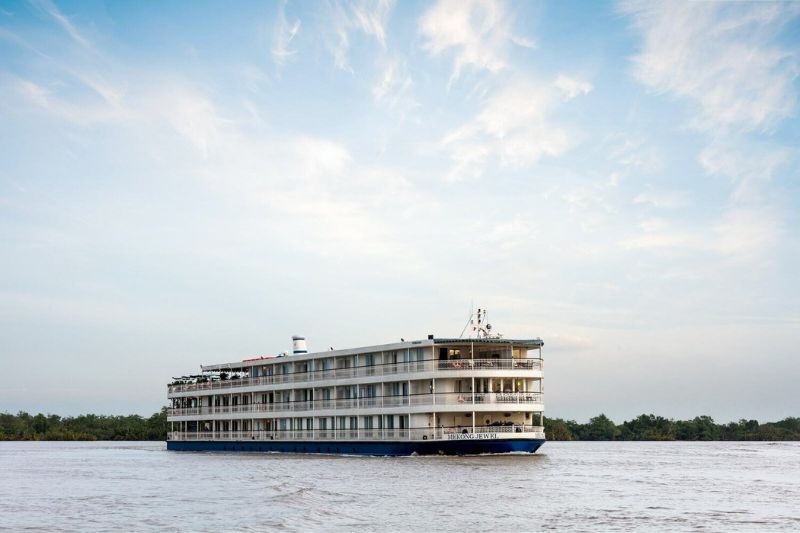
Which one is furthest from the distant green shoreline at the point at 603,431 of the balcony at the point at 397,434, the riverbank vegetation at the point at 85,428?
the balcony at the point at 397,434

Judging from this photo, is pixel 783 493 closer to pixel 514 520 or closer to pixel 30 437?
pixel 514 520

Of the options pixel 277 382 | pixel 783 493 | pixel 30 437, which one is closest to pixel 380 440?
pixel 277 382

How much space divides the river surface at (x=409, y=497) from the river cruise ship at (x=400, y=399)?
2232 millimetres

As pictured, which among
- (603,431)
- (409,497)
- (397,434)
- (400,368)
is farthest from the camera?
(603,431)

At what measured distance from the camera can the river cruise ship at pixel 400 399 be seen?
59500 mm

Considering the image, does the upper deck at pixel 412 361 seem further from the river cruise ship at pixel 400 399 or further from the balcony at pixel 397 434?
the balcony at pixel 397 434

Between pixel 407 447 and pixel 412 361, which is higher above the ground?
pixel 412 361

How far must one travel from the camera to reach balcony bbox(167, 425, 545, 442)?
2325 inches

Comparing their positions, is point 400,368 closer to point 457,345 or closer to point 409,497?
point 457,345

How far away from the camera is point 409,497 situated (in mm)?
36812

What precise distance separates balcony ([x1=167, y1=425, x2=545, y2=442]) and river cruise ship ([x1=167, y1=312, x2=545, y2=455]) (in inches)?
2.7

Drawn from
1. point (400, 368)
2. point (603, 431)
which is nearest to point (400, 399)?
point (400, 368)

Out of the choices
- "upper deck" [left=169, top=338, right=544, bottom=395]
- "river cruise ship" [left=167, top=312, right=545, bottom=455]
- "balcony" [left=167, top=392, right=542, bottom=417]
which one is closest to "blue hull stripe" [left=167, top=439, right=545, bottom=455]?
"river cruise ship" [left=167, top=312, right=545, bottom=455]

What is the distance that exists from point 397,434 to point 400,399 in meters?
2.31
